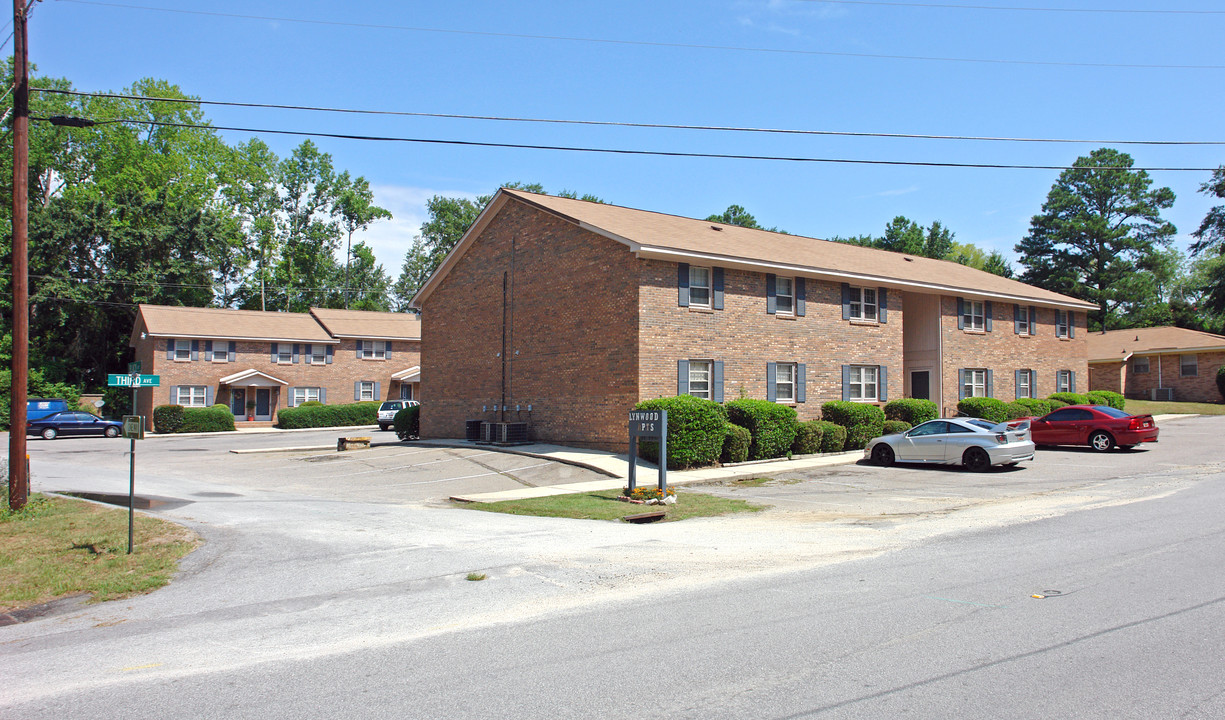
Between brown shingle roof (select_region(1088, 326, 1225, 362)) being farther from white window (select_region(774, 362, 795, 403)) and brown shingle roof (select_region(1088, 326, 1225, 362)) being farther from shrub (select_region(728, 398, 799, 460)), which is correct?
shrub (select_region(728, 398, 799, 460))

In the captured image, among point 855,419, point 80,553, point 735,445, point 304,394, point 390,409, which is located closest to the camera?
point 80,553

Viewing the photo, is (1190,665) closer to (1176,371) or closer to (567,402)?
(567,402)

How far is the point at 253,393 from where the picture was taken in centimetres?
5066

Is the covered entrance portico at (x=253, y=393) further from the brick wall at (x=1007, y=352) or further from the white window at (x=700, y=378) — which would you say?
the brick wall at (x=1007, y=352)

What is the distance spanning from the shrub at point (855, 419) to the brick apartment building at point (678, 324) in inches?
29.8

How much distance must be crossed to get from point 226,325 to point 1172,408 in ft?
176

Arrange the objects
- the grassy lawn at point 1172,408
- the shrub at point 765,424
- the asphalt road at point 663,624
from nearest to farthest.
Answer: the asphalt road at point 663,624 < the shrub at point 765,424 < the grassy lawn at point 1172,408

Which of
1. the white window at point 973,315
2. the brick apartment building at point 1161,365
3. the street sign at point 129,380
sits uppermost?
the white window at point 973,315

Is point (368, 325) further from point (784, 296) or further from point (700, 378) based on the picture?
point (700, 378)

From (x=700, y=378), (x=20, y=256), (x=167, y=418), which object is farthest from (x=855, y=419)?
(x=167, y=418)

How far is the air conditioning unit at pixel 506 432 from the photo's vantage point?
2627 centimetres

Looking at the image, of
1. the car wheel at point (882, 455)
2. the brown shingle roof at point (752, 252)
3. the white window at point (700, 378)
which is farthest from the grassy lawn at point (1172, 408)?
the white window at point (700, 378)

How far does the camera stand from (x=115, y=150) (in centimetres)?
6538

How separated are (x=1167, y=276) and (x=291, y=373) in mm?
70931
